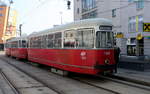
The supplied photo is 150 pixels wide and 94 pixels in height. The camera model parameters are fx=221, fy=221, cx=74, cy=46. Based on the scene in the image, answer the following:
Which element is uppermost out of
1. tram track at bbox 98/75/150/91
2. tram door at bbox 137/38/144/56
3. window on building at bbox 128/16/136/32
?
window on building at bbox 128/16/136/32

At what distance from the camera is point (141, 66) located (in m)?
14.6

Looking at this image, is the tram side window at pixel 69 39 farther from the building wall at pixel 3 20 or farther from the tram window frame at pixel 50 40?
the building wall at pixel 3 20

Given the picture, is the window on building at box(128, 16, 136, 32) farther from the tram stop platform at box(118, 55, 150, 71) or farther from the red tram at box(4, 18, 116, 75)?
the red tram at box(4, 18, 116, 75)

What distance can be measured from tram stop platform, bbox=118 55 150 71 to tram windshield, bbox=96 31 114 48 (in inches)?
174

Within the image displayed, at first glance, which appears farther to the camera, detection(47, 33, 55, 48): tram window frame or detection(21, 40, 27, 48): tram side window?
detection(21, 40, 27, 48): tram side window

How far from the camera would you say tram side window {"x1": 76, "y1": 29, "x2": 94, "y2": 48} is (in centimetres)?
1079

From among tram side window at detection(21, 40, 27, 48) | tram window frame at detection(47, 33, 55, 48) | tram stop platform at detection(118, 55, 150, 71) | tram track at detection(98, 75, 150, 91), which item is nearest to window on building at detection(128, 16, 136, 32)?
tram stop platform at detection(118, 55, 150, 71)

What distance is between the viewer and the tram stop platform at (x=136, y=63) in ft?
47.9

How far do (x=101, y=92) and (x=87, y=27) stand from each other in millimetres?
3494

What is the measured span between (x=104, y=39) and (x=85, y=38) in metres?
0.94

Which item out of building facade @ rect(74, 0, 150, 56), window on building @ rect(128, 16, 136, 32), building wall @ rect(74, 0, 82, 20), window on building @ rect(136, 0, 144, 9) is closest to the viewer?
building facade @ rect(74, 0, 150, 56)

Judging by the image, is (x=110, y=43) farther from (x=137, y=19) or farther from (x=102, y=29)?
(x=137, y=19)

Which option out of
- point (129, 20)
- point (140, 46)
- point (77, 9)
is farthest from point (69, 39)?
point (77, 9)

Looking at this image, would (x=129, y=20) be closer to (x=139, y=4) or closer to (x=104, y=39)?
(x=139, y=4)
